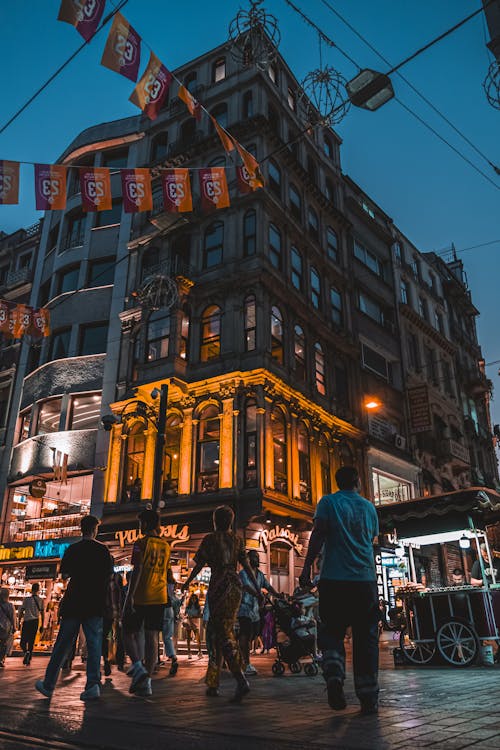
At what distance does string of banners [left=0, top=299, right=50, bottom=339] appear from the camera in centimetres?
2125

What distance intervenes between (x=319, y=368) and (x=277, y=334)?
12.4 feet

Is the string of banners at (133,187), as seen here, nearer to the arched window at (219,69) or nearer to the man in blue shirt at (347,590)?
the man in blue shirt at (347,590)

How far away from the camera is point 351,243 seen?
32.9 m

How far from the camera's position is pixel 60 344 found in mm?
28297

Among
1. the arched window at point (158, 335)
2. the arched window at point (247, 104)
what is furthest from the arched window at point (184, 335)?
the arched window at point (247, 104)

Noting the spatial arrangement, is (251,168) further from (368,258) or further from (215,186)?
(368,258)

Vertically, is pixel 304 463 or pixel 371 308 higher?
pixel 371 308

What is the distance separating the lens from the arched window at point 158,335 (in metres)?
24.4

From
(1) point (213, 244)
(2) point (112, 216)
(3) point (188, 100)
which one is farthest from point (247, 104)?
(3) point (188, 100)

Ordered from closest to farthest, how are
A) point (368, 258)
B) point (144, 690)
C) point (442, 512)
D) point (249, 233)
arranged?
1. point (144, 690)
2. point (442, 512)
3. point (249, 233)
4. point (368, 258)

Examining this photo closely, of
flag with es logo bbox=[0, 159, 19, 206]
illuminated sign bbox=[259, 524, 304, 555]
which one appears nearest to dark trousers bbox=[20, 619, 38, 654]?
illuminated sign bbox=[259, 524, 304, 555]

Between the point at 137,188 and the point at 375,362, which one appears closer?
the point at 137,188

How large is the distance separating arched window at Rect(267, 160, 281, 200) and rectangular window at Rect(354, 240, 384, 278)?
764 centimetres

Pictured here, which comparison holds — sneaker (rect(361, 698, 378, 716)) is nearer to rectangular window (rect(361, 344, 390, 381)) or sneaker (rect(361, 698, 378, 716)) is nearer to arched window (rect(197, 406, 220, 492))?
arched window (rect(197, 406, 220, 492))
